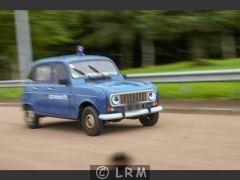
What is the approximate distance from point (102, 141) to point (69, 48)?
71.7 ft

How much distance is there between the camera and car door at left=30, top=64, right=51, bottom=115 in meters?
13.4

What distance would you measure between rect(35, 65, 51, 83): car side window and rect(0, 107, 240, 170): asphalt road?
3.72 feet

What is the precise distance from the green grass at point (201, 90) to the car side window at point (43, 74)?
3575 millimetres

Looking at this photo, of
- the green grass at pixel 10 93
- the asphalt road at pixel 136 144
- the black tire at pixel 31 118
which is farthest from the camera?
the green grass at pixel 10 93

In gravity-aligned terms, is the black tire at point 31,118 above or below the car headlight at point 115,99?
below

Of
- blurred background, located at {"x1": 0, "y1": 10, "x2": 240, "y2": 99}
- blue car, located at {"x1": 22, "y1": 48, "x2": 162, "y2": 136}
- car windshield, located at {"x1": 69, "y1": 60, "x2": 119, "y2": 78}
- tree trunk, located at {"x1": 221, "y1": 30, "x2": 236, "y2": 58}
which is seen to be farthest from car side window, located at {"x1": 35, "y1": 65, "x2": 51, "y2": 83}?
tree trunk, located at {"x1": 221, "y1": 30, "x2": 236, "y2": 58}

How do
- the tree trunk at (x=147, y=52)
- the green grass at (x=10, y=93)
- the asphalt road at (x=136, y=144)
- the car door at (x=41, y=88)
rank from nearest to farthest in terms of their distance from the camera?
the asphalt road at (x=136, y=144)
the car door at (x=41, y=88)
the green grass at (x=10, y=93)
the tree trunk at (x=147, y=52)

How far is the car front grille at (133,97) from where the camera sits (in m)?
11.9

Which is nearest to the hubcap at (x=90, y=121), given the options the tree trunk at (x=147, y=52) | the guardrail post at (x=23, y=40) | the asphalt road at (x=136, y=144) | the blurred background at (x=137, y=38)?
the asphalt road at (x=136, y=144)

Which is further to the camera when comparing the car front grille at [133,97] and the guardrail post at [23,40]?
the guardrail post at [23,40]

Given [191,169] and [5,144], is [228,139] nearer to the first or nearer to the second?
[191,169]

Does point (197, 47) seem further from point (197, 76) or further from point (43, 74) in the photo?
point (43, 74)

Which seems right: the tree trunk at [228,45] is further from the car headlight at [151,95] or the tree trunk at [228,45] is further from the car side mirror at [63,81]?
the car side mirror at [63,81]

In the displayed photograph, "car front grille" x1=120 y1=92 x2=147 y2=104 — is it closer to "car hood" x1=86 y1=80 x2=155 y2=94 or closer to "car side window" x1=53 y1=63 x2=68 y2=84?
"car hood" x1=86 y1=80 x2=155 y2=94
